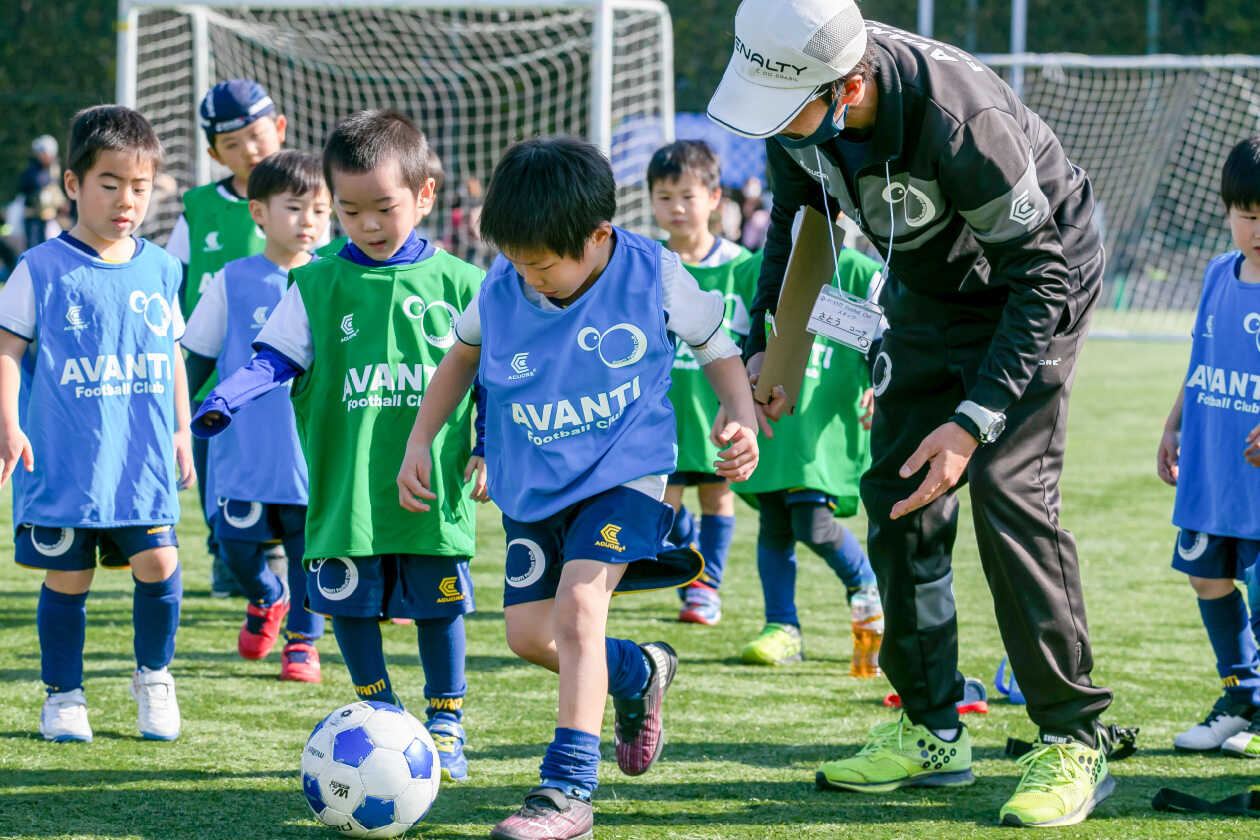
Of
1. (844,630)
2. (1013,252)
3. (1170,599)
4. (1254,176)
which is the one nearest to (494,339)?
(1013,252)

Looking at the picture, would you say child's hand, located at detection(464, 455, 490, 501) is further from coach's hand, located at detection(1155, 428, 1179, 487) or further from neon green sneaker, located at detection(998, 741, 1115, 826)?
coach's hand, located at detection(1155, 428, 1179, 487)

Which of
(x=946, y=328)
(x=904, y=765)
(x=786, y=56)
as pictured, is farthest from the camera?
(x=904, y=765)

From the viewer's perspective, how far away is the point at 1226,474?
410 centimetres

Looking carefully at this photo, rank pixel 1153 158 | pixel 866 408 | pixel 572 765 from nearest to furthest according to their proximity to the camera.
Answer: pixel 572 765, pixel 866 408, pixel 1153 158

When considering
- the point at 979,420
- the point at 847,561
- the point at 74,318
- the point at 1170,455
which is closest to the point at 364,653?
the point at 74,318

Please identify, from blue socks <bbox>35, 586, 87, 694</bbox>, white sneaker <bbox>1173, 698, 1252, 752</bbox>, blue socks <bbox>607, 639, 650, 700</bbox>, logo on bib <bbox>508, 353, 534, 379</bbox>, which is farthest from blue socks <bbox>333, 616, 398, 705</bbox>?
white sneaker <bbox>1173, 698, 1252, 752</bbox>

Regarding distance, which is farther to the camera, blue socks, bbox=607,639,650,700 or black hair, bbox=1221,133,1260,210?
black hair, bbox=1221,133,1260,210

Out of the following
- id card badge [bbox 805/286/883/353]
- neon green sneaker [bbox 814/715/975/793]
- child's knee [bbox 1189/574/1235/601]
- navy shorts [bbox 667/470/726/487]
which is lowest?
neon green sneaker [bbox 814/715/975/793]

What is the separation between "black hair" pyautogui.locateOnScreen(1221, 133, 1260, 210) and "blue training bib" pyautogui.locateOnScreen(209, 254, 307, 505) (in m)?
2.80

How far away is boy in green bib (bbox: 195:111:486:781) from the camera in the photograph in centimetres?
370

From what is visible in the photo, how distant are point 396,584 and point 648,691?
71 cm

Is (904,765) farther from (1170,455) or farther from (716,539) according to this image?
(716,539)

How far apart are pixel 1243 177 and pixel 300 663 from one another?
118 inches

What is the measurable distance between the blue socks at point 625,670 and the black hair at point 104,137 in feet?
5.99
